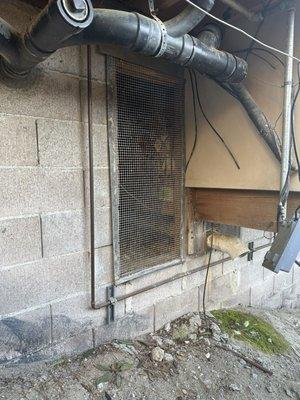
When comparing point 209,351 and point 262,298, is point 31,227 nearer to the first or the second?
point 209,351

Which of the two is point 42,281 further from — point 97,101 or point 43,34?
point 43,34

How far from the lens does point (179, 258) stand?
8.36 feet

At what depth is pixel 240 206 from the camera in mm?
2316

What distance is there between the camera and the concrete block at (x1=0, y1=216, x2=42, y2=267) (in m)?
1.62

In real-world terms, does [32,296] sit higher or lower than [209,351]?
higher

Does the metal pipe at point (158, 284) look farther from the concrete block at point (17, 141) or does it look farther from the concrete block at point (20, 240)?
the concrete block at point (17, 141)

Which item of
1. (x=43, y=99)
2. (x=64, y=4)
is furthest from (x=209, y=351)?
(x=64, y=4)

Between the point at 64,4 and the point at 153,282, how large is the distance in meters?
1.89

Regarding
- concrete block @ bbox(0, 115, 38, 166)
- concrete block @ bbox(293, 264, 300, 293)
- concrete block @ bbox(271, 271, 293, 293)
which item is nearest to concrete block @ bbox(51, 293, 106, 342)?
concrete block @ bbox(0, 115, 38, 166)

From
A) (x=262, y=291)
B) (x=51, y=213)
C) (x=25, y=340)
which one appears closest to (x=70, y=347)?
(x=25, y=340)

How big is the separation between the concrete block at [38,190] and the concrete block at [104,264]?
35cm

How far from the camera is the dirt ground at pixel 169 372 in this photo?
1679 millimetres

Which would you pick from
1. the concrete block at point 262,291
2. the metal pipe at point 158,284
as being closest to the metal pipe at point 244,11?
the metal pipe at point 158,284

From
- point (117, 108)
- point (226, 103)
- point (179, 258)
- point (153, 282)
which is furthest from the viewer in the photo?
point (179, 258)
